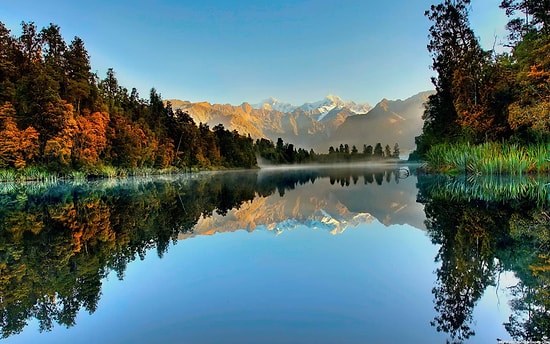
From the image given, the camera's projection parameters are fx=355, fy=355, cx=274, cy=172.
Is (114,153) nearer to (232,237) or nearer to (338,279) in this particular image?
(232,237)

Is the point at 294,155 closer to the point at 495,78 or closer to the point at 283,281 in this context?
the point at 495,78

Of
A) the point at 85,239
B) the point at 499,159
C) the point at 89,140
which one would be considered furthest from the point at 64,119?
the point at 499,159

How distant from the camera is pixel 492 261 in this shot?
4840mm

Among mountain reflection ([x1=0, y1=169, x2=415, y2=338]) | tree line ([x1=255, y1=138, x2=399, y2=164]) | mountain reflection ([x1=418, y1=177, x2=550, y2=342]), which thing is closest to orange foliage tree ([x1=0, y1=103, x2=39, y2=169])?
mountain reflection ([x1=0, y1=169, x2=415, y2=338])

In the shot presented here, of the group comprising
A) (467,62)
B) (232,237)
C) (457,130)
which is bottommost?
(232,237)

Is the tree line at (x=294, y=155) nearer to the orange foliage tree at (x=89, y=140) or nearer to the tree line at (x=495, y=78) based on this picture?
the orange foliage tree at (x=89, y=140)

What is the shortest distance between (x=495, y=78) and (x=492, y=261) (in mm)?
24144

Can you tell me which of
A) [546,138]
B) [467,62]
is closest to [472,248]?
[546,138]

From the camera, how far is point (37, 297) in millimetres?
4207

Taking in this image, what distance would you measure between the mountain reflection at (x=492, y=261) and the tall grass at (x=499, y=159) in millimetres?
10475

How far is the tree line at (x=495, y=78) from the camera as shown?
19.2 m

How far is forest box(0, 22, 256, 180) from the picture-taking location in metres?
33.3

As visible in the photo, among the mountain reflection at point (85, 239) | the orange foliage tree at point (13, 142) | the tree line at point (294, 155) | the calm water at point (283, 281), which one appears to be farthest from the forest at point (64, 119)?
the tree line at point (294, 155)

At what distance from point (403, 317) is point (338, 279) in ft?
3.89
